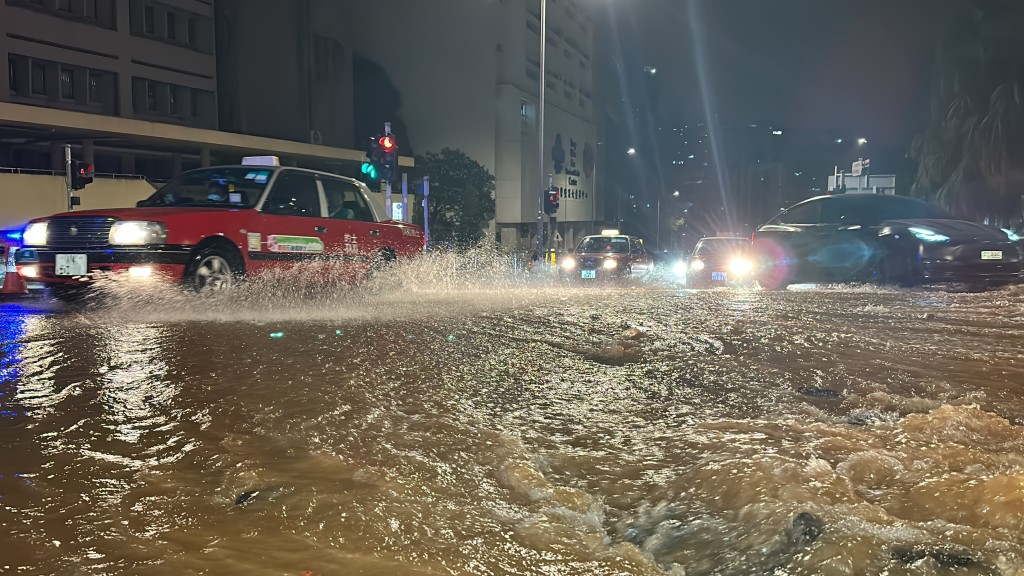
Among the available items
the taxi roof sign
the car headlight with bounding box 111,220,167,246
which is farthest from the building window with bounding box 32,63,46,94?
the car headlight with bounding box 111,220,167,246

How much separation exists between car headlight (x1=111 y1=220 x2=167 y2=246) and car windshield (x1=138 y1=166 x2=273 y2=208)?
3.39ft

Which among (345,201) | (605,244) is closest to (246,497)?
(345,201)

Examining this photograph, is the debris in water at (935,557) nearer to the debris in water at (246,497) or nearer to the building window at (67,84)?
the debris in water at (246,497)

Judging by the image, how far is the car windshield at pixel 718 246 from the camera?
55.1ft

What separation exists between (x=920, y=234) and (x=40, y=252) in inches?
455

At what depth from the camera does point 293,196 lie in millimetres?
9531

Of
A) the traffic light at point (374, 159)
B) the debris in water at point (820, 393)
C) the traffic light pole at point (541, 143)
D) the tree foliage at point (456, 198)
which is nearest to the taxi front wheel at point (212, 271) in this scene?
the debris in water at point (820, 393)

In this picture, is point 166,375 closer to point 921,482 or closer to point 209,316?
point 209,316

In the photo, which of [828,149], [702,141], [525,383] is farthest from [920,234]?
[702,141]

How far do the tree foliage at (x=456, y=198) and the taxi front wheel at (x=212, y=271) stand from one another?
137ft

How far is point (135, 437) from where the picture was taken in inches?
153

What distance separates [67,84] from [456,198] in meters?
23.5

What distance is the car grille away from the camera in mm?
8102

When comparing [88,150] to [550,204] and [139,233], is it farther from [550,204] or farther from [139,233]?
[139,233]
